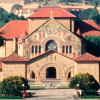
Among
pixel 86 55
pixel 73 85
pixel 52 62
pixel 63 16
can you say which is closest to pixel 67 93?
pixel 73 85

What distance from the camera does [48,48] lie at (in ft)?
359

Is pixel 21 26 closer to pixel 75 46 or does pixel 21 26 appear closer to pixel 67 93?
pixel 75 46

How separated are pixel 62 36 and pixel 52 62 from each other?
11.5 metres

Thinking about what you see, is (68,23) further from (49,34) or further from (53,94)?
(53,94)

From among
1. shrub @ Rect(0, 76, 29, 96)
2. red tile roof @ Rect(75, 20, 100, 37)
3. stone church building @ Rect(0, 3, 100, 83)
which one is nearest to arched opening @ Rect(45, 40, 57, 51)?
stone church building @ Rect(0, 3, 100, 83)

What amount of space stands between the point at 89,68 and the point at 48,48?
909 inches

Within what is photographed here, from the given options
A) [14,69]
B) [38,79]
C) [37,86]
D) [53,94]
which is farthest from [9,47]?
[53,94]

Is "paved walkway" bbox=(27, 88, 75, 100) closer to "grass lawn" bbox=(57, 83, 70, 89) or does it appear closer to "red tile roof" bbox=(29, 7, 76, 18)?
"grass lawn" bbox=(57, 83, 70, 89)

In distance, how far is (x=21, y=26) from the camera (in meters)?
119

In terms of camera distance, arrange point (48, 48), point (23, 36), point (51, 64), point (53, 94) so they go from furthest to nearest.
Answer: point (23, 36), point (48, 48), point (51, 64), point (53, 94)

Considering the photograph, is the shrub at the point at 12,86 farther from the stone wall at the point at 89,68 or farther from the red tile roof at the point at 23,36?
the red tile roof at the point at 23,36

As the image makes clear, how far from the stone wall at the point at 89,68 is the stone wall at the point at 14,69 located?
7.75 metres

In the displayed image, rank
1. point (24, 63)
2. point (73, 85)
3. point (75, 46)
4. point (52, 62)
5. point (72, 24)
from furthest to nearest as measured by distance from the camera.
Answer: point (72, 24) → point (75, 46) → point (52, 62) → point (24, 63) → point (73, 85)

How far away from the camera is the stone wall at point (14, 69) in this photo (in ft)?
286
